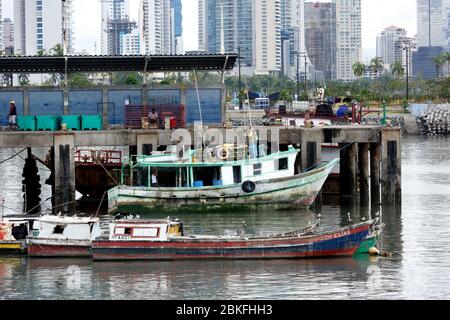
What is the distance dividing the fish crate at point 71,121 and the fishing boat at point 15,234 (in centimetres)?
1494

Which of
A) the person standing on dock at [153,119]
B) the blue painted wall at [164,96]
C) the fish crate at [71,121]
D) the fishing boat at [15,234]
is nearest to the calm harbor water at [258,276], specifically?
the fishing boat at [15,234]

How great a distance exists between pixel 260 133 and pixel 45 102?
10528mm

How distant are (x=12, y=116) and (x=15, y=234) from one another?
15307 millimetres

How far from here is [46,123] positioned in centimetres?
6300

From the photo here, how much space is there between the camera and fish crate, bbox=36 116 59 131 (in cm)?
6291

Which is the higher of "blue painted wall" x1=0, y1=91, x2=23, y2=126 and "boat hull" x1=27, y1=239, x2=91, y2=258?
"blue painted wall" x1=0, y1=91, x2=23, y2=126

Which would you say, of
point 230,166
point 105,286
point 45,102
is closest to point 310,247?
point 105,286

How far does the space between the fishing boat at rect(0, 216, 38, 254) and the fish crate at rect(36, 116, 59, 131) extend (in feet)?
48.5

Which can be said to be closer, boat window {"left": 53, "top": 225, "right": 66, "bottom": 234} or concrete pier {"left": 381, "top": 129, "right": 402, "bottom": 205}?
boat window {"left": 53, "top": 225, "right": 66, "bottom": 234}

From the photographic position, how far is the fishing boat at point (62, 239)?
47219mm

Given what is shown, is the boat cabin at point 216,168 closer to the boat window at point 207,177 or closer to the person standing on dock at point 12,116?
the boat window at point 207,177

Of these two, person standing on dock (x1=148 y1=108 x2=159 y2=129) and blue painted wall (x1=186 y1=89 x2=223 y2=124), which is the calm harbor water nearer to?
person standing on dock (x1=148 y1=108 x2=159 y2=129)

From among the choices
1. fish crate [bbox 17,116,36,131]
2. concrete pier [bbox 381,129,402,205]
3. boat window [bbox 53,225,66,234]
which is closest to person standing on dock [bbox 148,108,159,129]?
fish crate [bbox 17,116,36,131]
